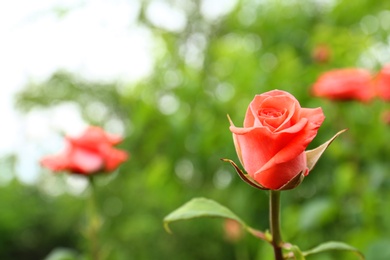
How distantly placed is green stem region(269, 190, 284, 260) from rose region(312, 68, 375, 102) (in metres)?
0.87

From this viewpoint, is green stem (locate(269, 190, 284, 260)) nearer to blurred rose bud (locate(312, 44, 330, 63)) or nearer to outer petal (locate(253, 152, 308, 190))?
outer petal (locate(253, 152, 308, 190))

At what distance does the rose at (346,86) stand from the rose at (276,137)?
2.91 ft

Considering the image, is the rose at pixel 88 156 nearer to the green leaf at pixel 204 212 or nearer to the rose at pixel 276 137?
the green leaf at pixel 204 212

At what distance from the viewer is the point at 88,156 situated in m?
1.03

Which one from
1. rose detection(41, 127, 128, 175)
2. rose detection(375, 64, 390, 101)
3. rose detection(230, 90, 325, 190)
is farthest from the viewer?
rose detection(375, 64, 390, 101)

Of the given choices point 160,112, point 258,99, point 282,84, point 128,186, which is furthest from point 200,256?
point 258,99

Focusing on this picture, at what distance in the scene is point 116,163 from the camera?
104 cm

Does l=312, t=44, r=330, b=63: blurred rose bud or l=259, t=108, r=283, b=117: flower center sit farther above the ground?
l=259, t=108, r=283, b=117: flower center

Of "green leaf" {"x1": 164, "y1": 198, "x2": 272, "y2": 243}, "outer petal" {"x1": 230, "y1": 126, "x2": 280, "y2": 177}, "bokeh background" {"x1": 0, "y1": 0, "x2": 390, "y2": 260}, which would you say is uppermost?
"outer petal" {"x1": 230, "y1": 126, "x2": 280, "y2": 177}

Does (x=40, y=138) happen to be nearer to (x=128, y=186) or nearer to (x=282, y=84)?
(x=128, y=186)

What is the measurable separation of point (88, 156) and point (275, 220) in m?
0.57

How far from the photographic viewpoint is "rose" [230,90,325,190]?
17.8 inches

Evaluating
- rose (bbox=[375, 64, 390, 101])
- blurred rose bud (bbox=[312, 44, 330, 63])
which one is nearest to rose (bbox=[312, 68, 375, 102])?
rose (bbox=[375, 64, 390, 101])

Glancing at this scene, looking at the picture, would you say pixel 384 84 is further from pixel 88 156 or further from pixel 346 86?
pixel 88 156
